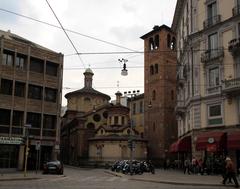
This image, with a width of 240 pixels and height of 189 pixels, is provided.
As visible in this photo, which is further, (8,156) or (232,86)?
(8,156)

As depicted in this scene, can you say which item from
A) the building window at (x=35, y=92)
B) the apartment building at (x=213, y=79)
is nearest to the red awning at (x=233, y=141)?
the apartment building at (x=213, y=79)

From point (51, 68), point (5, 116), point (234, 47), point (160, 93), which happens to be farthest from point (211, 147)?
point (160, 93)

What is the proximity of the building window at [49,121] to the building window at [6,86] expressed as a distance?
516 cm

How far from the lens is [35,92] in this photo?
42.7 metres

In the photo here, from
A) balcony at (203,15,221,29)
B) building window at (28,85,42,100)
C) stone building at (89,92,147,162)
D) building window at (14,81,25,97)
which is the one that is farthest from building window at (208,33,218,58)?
stone building at (89,92,147,162)

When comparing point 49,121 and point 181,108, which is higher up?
point 181,108

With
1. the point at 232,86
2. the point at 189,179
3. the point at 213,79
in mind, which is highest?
the point at 213,79

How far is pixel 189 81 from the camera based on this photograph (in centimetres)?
3894

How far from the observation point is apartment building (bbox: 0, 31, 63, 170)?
39.4 m

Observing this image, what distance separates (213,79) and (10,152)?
844 inches

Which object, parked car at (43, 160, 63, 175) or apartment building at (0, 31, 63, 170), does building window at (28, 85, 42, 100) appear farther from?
parked car at (43, 160, 63, 175)

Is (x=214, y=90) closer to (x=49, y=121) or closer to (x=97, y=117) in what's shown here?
(x=49, y=121)

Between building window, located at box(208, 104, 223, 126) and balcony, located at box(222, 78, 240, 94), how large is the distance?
6.53 feet

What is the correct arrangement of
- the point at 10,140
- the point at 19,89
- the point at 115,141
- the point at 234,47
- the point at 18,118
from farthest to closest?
the point at 115,141
the point at 19,89
the point at 18,118
the point at 10,140
the point at 234,47
